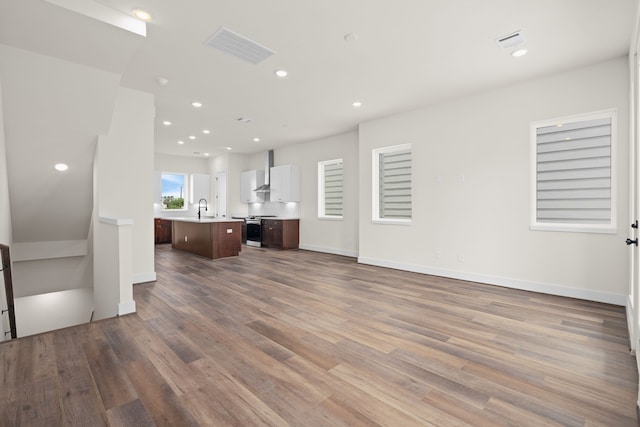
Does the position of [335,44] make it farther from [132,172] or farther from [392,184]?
[132,172]

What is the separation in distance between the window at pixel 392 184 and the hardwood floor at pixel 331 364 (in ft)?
7.34

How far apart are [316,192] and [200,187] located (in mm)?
4796

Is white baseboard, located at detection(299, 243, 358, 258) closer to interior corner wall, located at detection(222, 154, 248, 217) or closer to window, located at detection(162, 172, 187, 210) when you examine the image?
interior corner wall, located at detection(222, 154, 248, 217)

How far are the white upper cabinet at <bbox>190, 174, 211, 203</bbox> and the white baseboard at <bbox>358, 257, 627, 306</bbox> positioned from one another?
7.34 meters

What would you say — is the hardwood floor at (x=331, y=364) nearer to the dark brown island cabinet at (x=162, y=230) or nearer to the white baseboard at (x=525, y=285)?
the white baseboard at (x=525, y=285)

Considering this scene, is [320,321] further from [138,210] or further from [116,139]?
[116,139]

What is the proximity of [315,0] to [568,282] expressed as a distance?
426 centimetres

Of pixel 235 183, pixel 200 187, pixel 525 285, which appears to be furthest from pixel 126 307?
pixel 200 187

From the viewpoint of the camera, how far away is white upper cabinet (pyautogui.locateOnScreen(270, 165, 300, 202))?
320 inches

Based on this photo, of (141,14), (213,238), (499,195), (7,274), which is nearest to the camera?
(141,14)

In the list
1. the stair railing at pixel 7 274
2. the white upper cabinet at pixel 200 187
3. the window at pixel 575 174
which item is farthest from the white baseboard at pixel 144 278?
the white upper cabinet at pixel 200 187

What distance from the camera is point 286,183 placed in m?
8.20

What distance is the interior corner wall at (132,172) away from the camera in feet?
13.9

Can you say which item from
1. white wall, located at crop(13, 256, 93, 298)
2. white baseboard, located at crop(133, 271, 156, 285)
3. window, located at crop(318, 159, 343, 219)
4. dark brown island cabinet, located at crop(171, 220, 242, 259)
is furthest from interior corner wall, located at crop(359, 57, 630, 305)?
white wall, located at crop(13, 256, 93, 298)
